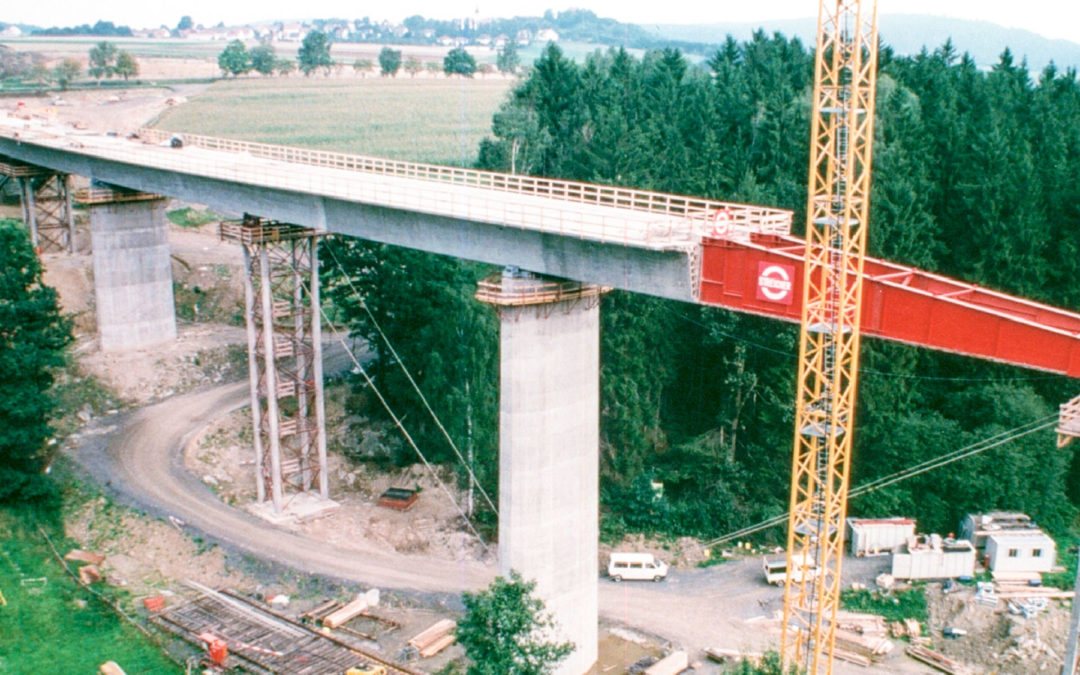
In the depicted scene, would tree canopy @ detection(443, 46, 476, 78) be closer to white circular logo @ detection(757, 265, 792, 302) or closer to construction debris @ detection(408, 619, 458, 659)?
construction debris @ detection(408, 619, 458, 659)

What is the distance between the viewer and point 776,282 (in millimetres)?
33562

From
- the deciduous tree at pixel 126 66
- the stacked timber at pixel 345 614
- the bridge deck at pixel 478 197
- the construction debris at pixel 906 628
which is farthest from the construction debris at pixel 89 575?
the deciduous tree at pixel 126 66

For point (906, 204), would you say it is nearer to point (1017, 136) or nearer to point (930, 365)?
point (930, 365)

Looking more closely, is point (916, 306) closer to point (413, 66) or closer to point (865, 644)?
point (865, 644)

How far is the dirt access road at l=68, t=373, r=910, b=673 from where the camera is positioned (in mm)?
45844

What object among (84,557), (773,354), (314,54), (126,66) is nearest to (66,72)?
(126,66)

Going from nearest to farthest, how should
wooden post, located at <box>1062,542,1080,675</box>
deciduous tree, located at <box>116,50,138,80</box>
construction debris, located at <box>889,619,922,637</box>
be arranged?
wooden post, located at <box>1062,542,1080,675</box>
construction debris, located at <box>889,619,922,637</box>
deciduous tree, located at <box>116,50,138,80</box>

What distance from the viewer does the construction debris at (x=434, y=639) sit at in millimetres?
42250

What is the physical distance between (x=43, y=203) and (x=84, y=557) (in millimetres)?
47141

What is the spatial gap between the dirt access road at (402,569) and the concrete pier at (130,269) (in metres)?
12.5

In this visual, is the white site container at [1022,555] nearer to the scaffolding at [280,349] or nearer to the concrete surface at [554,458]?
the concrete surface at [554,458]

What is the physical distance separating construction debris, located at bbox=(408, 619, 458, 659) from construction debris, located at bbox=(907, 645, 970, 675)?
756 inches

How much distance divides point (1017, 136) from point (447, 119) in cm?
Answer: 7120

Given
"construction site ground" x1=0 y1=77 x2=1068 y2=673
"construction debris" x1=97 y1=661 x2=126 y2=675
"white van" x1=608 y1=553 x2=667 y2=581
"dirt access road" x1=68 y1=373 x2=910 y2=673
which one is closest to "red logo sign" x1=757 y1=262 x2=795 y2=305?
"dirt access road" x1=68 y1=373 x2=910 y2=673
